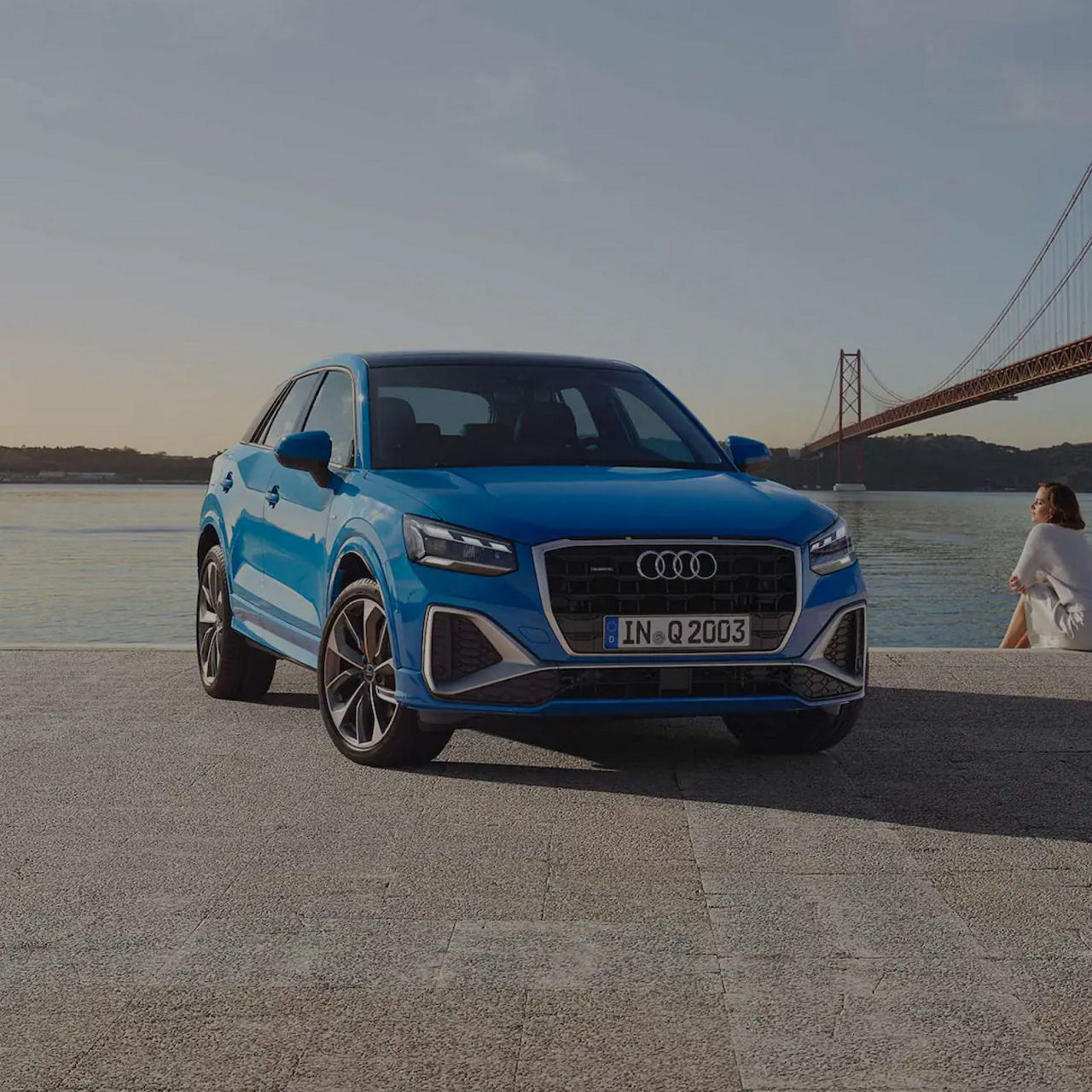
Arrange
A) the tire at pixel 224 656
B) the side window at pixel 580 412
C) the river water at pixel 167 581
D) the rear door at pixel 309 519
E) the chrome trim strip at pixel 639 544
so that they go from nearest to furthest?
1. the chrome trim strip at pixel 639 544
2. the rear door at pixel 309 519
3. the side window at pixel 580 412
4. the tire at pixel 224 656
5. the river water at pixel 167 581

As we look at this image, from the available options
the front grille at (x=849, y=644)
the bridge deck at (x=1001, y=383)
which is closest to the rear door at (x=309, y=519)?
the front grille at (x=849, y=644)

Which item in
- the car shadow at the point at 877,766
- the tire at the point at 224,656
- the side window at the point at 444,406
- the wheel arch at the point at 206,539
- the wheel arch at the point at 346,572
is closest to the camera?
the car shadow at the point at 877,766

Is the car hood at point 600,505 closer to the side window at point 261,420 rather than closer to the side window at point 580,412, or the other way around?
the side window at point 580,412

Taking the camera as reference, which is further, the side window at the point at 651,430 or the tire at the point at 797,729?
the side window at the point at 651,430

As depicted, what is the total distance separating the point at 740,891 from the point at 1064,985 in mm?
964

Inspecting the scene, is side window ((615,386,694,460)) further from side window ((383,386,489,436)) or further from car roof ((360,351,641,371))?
side window ((383,386,489,436))

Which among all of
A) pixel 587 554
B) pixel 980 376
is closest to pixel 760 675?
pixel 587 554

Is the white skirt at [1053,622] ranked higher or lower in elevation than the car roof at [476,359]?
lower

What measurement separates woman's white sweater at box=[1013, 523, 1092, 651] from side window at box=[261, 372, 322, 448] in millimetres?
4592

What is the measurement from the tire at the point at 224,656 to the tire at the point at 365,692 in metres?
1.36

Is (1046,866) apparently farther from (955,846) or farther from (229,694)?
(229,694)

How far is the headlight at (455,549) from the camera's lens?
18.0 ft

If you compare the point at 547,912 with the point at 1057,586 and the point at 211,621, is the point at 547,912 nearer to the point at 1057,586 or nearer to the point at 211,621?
the point at 211,621

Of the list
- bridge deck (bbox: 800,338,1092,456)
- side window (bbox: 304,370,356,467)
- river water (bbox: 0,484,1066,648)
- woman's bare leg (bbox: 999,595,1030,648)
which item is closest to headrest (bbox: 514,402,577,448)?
side window (bbox: 304,370,356,467)
